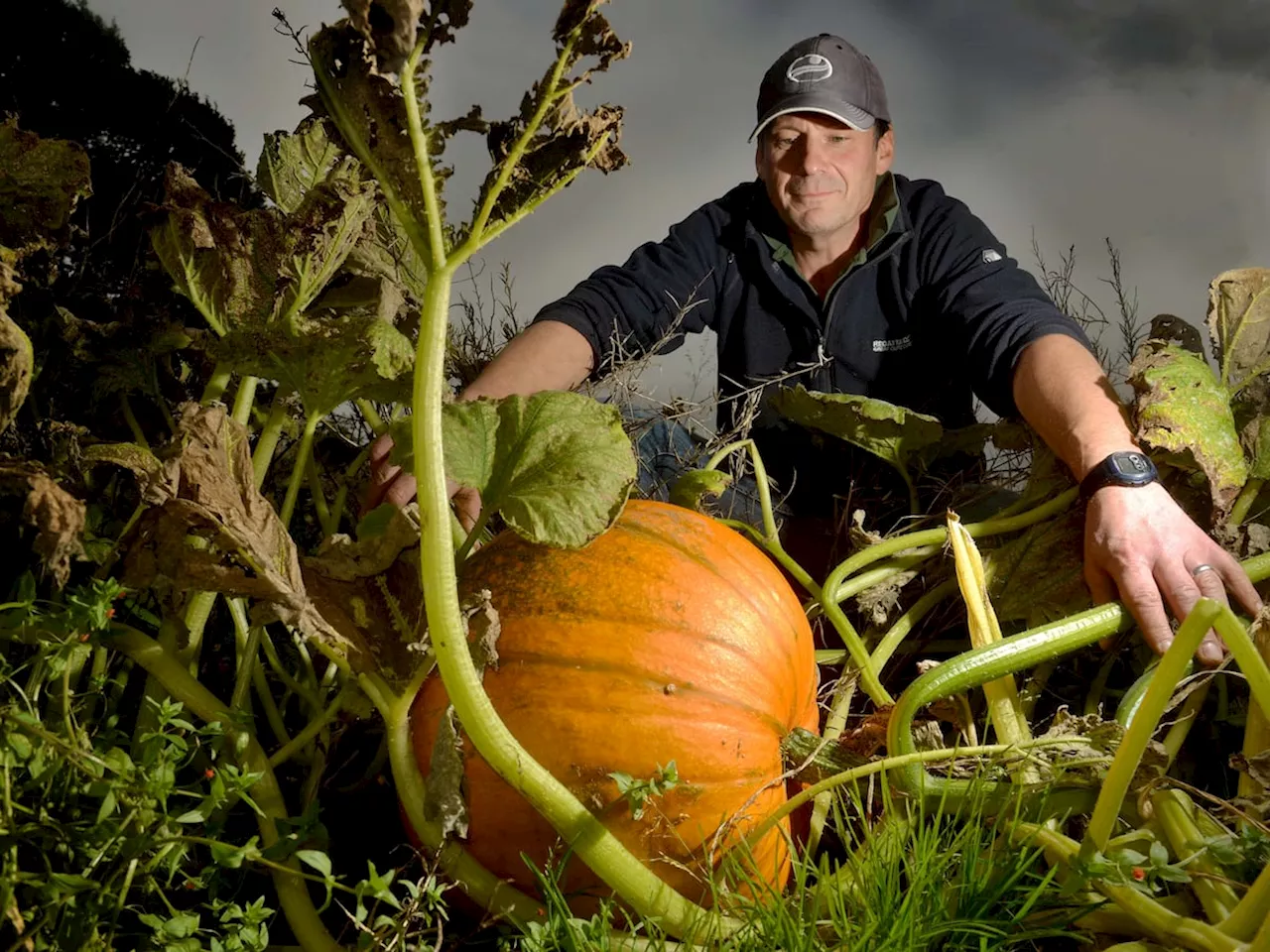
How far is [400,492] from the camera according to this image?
4.90ft

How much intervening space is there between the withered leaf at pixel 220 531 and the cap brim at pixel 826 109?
1.93m

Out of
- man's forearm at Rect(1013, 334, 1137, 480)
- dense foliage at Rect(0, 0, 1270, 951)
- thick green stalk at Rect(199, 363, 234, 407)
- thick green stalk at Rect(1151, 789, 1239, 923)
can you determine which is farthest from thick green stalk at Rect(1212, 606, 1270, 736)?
thick green stalk at Rect(199, 363, 234, 407)

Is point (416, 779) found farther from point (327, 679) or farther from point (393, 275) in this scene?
point (393, 275)

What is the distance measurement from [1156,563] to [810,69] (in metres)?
1.72

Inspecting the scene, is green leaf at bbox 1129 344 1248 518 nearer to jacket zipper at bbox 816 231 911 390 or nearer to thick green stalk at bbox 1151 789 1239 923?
thick green stalk at bbox 1151 789 1239 923

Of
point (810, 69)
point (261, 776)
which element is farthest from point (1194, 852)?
point (810, 69)

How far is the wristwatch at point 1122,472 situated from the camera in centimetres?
150

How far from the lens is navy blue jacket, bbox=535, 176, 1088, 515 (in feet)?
8.05

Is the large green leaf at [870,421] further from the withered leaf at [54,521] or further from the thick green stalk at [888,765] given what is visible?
the withered leaf at [54,521]

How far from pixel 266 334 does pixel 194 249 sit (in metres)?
0.17

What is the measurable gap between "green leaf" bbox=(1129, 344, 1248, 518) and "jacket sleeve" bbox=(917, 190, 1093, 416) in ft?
1.24

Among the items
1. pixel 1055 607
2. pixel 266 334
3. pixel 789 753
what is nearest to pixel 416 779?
pixel 789 753

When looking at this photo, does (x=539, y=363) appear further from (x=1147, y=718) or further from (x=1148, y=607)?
(x=1147, y=718)

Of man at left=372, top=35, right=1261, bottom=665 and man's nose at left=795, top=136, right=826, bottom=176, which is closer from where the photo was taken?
man at left=372, top=35, right=1261, bottom=665
